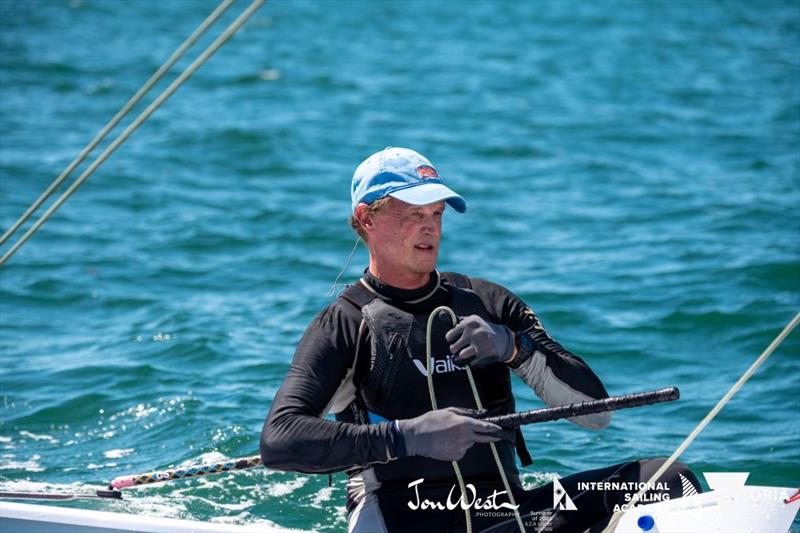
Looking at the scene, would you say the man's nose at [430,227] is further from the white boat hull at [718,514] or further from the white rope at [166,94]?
the white boat hull at [718,514]

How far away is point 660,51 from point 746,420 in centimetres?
1337

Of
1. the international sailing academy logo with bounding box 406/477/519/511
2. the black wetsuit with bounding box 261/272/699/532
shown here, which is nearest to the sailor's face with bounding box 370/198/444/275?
the black wetsuit with bounding box 261/272/699/532

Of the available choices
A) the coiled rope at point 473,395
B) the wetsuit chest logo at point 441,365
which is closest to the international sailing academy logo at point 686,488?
the coiled rope at point 473,395

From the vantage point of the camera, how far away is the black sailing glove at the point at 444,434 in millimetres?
3230

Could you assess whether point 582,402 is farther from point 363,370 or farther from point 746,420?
point 746,420

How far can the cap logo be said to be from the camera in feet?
12.0

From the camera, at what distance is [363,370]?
141 inches

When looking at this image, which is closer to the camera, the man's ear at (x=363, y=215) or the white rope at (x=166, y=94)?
the white rope at (x=166, y=94)

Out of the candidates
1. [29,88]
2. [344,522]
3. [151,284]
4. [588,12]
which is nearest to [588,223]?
[151,284]

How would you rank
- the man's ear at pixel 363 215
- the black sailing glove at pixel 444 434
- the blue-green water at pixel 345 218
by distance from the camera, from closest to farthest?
the black sailing glove at pixel 444 434 < the man's ear at pixel 363 215 < the blue-green water at pixel 345 218

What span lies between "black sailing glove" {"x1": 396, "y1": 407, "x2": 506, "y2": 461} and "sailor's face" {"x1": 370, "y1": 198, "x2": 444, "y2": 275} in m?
0.56

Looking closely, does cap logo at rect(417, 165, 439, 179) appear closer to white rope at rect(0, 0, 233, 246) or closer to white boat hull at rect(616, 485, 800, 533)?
white rope at rect(0, 0, 233, 246)

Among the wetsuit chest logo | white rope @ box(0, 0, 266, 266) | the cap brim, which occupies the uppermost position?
white rope @ box(0, 0, 266, 266)

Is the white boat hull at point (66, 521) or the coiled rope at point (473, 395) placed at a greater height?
the coiled rope at point (473, 395)
